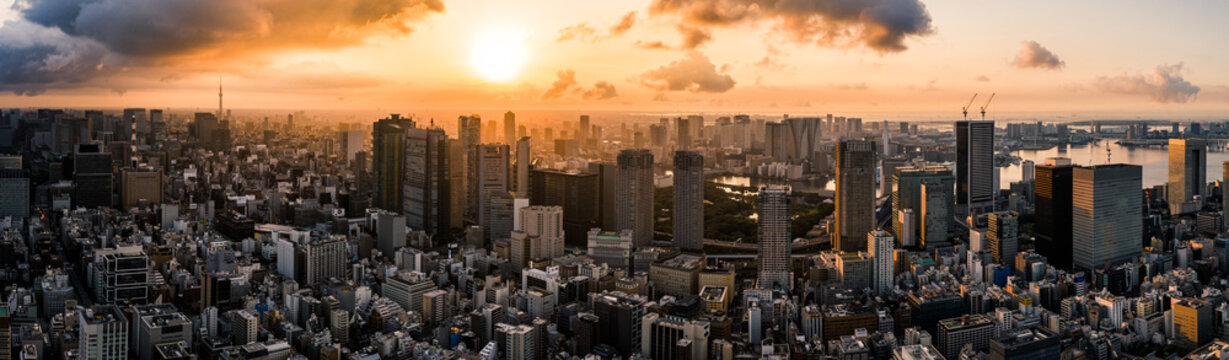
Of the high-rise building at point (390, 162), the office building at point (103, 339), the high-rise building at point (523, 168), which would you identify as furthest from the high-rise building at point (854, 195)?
the office building at point (103, 339)

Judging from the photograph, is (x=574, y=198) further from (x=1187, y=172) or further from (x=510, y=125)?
(x=1187, y=172)

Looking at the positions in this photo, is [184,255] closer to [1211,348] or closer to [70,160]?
[70,160]

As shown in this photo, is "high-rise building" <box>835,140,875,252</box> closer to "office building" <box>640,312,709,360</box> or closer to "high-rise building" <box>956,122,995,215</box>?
"high-rise building" <box>956,122,995,215</box>

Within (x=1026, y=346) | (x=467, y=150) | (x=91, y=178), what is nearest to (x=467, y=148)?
→ (x=467, y=150)

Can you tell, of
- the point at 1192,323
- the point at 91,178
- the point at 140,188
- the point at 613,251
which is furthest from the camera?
the point at 140,188

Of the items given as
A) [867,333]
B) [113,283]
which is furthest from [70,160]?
[867,333]

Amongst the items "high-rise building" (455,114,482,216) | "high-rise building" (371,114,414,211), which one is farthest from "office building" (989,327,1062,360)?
"high-rise building" (371,114,414,211)
